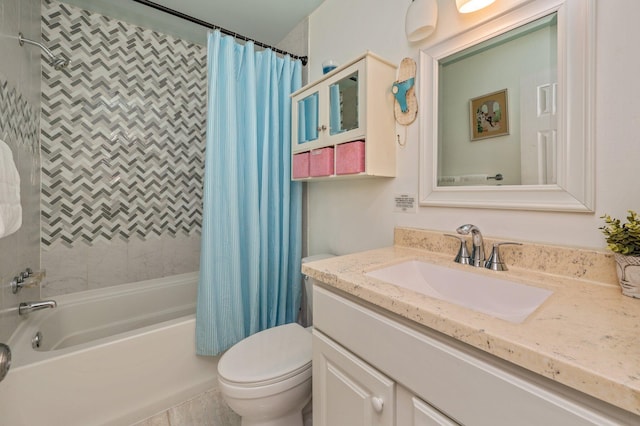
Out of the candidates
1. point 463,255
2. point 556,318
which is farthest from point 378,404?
point 463,255

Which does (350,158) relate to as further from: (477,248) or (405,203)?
(477,248)

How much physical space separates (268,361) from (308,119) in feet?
4.12

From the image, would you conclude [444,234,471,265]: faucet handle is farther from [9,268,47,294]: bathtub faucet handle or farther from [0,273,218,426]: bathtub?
[9,268,47,294]: bathtub faucet handle

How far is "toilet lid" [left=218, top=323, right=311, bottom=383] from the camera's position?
1.05 metres

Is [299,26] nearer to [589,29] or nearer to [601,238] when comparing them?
[589,29]

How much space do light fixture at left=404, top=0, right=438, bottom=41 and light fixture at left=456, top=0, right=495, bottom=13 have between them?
0.12m

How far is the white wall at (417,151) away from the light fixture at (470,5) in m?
0.03

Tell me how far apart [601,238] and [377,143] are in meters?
0.81

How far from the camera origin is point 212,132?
1.42m

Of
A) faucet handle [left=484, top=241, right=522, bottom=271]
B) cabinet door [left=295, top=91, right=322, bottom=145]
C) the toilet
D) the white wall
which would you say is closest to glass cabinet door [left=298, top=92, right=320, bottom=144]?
cabinet door [left=295, top=91, right=322, bottom=145]

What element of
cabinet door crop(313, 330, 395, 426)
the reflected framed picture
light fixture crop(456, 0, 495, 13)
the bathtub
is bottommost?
the bathtub

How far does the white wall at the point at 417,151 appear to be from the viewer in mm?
721

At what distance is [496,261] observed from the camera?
2.98ft

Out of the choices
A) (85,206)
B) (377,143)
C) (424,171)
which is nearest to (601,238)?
(424,171)
